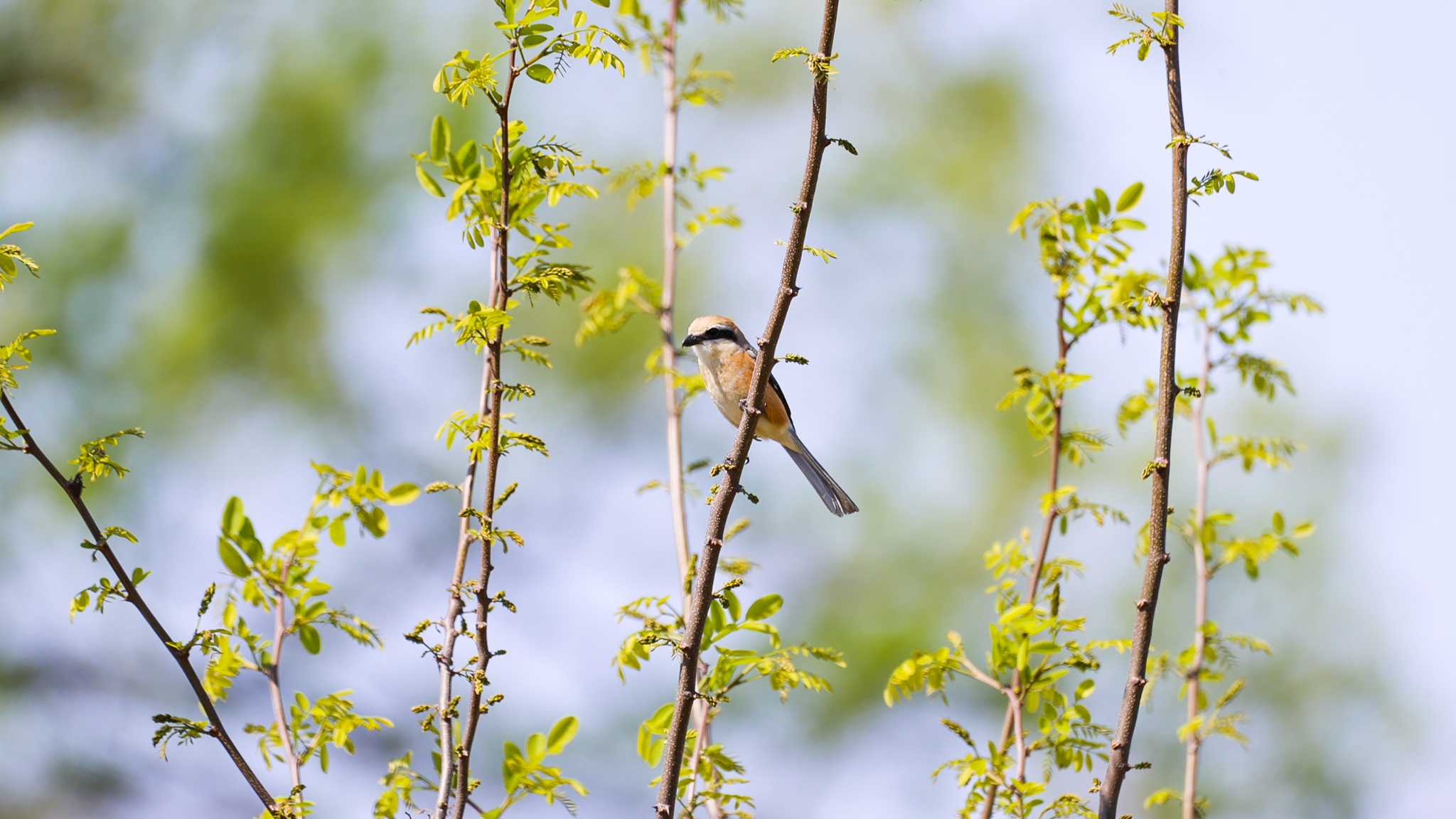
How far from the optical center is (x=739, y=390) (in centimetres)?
339

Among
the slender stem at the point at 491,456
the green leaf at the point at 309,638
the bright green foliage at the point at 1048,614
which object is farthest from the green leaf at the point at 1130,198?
the green leaf at the point at 309,638

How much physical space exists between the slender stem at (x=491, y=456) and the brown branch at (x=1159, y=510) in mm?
776

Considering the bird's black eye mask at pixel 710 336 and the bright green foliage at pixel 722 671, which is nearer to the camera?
the bright green foliage at pixel 722 671

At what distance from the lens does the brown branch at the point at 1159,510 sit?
1485 millimetres

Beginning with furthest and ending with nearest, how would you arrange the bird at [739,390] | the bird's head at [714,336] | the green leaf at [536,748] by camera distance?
the bird's head at [714,336], the bird at [739,390], the green leaf at [536,748]

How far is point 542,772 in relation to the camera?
1.82m

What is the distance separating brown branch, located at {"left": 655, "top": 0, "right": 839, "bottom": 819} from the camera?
147 cm

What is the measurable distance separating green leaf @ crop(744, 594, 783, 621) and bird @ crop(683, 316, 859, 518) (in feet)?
4.54

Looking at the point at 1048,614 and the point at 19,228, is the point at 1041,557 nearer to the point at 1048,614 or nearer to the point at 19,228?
the point at 1048,614

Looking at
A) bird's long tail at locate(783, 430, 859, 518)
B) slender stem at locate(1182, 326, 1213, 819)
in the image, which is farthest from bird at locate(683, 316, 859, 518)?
slender stem at locate(1182, 326, 1213, 819)

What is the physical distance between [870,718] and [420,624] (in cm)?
440

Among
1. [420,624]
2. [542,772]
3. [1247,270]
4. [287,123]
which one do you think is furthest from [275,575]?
[287,123]

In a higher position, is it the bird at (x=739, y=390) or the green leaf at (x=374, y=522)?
the bird at (x=739, y=390)

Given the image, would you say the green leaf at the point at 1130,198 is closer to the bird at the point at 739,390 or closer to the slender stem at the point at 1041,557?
the slender stem at the point at 1041,557
